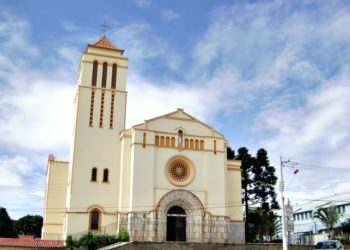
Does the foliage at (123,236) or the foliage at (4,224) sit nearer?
the foliage at (123,236)

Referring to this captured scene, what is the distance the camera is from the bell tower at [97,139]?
114 ft

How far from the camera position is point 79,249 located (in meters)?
32.7

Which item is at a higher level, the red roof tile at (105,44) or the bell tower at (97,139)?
the red roof tile at (105,44)

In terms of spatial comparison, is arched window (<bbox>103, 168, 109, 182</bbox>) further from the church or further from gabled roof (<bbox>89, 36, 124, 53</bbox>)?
gabled roof (<bbox>89, 36, 124, 53</bbox>)

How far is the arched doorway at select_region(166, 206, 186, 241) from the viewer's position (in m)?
35.7

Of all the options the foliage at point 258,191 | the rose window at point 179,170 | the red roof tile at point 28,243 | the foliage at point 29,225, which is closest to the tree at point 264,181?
the foliage at point 258,191

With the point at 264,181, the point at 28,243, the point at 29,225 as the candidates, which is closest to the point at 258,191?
the point at 264,181

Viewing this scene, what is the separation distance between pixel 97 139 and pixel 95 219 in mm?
6410

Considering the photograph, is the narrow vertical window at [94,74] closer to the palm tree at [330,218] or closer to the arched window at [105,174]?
the arched window at [105,174]

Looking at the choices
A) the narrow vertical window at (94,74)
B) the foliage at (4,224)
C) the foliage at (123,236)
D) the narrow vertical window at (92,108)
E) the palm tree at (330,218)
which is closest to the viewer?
the foliage at (123,236)

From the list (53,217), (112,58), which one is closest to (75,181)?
(53,217)

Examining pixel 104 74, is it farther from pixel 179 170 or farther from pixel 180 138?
pixel 179 170

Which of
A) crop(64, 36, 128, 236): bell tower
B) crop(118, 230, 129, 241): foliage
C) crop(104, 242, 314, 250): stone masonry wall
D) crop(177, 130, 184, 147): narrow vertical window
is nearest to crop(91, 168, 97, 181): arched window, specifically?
crop(64, 36, 128, 236): bell tower

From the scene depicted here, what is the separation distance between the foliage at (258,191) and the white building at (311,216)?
4604 millimetres
